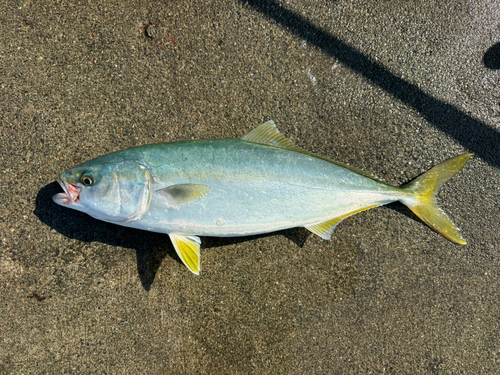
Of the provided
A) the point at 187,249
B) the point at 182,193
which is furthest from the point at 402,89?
the point at 187,249

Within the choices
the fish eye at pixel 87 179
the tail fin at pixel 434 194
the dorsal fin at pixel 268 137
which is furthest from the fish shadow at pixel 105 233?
the tail fin at pixel 434 194

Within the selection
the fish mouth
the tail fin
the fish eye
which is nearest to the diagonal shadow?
the tail fin

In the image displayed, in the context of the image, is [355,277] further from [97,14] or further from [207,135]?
[97,14]

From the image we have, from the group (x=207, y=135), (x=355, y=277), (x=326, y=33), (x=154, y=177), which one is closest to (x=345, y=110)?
(x=326, y=33)

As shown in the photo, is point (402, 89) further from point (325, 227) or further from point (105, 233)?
→ point (105, 233)

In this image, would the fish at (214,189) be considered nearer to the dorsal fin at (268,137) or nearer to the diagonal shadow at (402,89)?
the dorsal fin at (268,137)
